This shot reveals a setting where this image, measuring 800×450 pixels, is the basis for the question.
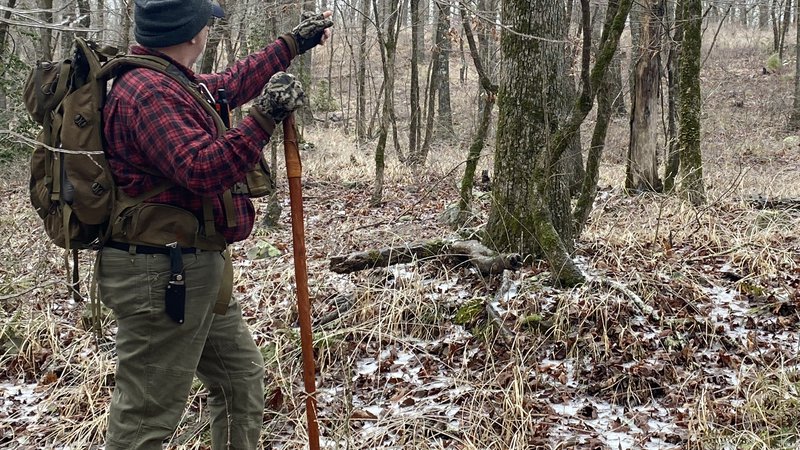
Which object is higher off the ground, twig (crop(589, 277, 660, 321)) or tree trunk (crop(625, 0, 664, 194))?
tree trunk (crop(625, 0, 664, 194))

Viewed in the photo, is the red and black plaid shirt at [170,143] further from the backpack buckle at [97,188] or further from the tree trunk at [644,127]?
the tree trunk at [644,127]

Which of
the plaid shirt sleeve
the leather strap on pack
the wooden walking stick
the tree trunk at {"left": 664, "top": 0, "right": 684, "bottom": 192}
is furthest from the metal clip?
the tree trunk at {"left": 664, "top": 0, "right": 684, "bottom": 192}

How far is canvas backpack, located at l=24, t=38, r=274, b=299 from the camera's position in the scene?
2.44 m

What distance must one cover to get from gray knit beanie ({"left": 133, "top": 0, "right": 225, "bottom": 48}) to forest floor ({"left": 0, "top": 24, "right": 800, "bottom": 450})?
5.62ft

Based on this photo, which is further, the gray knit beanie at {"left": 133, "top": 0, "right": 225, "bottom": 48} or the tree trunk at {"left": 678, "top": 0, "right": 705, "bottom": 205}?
the tree trunk at {"left": 678, "top": 0, "right": 705, "bottom": 205}

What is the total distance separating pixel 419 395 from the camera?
12.8 ft

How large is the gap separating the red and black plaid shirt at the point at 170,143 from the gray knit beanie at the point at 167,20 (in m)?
0.07

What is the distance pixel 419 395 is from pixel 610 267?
2065mm

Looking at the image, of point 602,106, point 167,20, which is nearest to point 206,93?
point 167,20

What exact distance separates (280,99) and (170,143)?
44 centimetres

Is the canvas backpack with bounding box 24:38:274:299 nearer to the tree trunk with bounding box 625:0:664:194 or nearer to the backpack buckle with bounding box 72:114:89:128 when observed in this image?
the backpack buckle with bounding box 72:114:89:128

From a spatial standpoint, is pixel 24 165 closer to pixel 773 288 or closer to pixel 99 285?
pixel 99 285

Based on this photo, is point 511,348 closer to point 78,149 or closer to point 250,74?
point 250,74

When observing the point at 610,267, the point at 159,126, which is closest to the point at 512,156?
the point at 610,267
